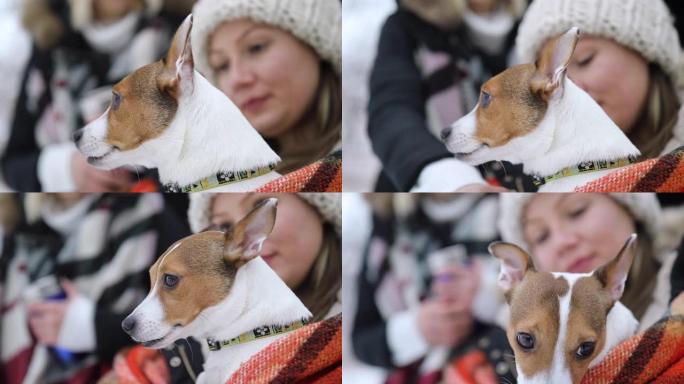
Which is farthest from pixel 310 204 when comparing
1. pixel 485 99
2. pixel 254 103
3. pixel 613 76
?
pixel 613 76

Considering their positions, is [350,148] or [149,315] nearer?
[149,315]

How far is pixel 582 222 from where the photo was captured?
2.47 m

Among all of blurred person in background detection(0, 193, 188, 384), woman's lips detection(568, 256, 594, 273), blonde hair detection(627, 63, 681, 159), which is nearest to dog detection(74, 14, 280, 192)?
blurred person in background detection(0, 193, 188, 384)

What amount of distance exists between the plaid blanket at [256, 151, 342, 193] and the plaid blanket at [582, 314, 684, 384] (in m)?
0.82

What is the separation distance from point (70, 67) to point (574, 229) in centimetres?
138

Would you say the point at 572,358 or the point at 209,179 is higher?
the point at 209,179

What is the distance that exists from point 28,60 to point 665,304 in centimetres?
179

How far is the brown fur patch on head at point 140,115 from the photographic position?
238 centimetres

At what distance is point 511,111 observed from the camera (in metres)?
2.40

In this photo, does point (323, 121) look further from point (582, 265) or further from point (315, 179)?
point (582, 265)

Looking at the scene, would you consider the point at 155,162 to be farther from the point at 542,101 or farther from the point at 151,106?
the point at 542,101

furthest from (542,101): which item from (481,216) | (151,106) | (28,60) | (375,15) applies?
(28,60)

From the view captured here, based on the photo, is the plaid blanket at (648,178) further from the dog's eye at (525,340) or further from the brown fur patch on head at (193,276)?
the brown fur patch on head at (193,276)

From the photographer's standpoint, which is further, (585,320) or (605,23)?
(605,23)
